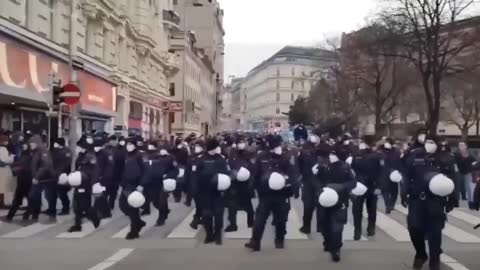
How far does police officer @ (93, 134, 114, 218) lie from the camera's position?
14984mm

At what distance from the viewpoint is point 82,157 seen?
555 inches

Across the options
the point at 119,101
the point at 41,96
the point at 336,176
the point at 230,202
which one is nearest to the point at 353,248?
the point at 336,176

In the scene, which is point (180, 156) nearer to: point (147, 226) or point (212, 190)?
point (147, 226)

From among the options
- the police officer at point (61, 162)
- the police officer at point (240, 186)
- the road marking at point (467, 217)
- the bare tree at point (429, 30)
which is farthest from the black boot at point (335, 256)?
the bare tree at point (429, 30)

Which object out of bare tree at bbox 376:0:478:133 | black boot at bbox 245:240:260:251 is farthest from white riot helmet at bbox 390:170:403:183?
bare tree at bbox 376:0:478:133

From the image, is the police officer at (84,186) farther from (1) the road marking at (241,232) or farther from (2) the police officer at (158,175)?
(1) the road marking at (241,232)

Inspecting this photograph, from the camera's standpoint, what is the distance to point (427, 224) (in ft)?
32.3

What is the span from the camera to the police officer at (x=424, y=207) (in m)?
9.76

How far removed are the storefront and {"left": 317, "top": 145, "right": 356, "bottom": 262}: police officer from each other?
10.8 meters

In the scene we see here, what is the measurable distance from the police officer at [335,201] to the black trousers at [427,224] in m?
1.16

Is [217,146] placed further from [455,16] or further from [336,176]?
[455,16]

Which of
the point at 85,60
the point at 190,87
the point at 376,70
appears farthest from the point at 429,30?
the point at 190,87

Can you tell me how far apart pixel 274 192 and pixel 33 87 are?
1419 centimetres

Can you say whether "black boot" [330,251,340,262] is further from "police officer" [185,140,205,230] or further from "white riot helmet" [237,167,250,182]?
"white riot helmet" [237,167,250,182]
